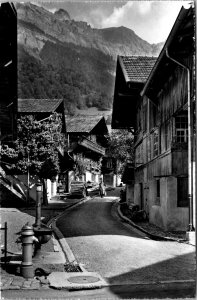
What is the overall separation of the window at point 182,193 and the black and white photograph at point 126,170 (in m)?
0.04

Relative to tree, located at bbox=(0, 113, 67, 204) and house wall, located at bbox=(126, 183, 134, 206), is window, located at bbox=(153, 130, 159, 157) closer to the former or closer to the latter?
tree, located at bbox=(0, 113, 67, 204)

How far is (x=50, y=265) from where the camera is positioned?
37.9ft

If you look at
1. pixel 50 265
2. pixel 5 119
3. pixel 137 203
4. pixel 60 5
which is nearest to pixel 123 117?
pixel 137 203

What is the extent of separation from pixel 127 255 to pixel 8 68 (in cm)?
681

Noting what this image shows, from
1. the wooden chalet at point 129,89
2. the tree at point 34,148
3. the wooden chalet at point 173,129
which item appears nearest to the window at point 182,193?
the wooden chalet at point 173,129

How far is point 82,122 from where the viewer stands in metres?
56.8

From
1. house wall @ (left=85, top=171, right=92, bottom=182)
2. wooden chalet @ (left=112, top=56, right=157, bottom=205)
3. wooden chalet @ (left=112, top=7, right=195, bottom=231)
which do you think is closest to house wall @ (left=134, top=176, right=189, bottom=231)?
wooden chalet @ (left=112, top=7, right=195, bottom=231)

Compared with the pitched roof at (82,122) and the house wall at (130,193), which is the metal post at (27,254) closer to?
the house wall at (130,193)

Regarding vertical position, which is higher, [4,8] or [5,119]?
[4,8]

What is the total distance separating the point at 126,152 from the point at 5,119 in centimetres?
4031

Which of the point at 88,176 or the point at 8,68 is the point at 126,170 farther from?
the point at 88,176

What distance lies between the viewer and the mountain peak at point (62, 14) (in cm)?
820

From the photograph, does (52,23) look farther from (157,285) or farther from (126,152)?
(126,152)

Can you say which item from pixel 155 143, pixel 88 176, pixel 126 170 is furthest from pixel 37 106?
pixel 88 176
